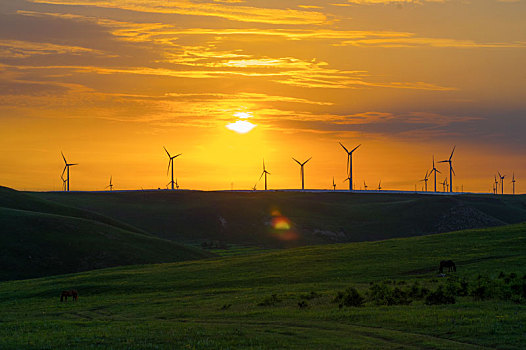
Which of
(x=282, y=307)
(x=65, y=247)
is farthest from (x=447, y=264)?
(x=65, y=247)

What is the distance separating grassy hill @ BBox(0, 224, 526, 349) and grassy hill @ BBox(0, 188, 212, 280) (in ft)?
118

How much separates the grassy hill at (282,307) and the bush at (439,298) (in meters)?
0.61

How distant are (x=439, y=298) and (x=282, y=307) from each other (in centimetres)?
1389

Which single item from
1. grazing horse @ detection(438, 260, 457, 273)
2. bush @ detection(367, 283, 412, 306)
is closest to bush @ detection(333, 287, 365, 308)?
bush @ detection(367, 283, 412, 306)

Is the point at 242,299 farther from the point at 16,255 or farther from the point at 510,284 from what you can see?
the point at 16,255

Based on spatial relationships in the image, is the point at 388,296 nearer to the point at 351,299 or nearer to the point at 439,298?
the point at 351,299

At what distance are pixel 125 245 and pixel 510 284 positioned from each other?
122 meters

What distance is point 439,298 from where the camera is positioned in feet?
179

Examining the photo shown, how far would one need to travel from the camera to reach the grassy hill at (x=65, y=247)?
14488 centimetres

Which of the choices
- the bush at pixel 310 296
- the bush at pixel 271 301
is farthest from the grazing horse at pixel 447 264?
the bush at pixel 271 301

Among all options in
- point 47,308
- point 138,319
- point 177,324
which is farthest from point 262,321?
point 47,308

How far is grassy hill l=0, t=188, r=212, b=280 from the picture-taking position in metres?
145

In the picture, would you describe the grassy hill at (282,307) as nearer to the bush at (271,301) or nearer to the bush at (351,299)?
the bush at (271,301)

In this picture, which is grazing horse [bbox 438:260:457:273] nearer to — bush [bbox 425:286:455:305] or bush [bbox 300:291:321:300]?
bush [bbox 300:291:321:300]
